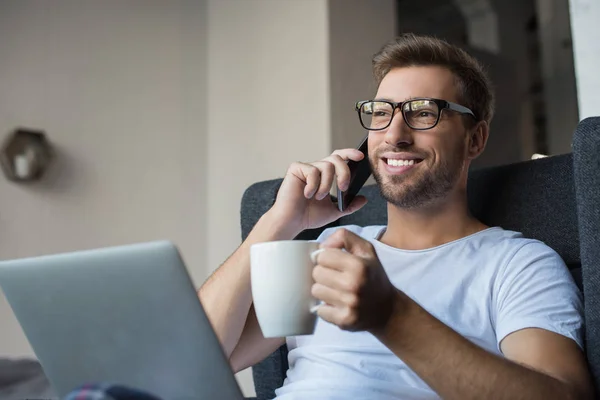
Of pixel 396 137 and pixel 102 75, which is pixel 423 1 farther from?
pixel 396 137

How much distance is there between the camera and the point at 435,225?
139cm

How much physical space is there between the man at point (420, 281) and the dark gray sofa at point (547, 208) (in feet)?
0.22

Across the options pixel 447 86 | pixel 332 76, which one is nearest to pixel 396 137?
pixel 447 86

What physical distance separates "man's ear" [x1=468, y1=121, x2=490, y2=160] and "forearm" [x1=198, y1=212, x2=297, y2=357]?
504 millimetres

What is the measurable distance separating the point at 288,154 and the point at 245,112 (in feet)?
1.21

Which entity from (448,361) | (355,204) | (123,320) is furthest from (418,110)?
(123,320)

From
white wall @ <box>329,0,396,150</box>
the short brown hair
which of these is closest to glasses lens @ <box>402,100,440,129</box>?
the short brown hair

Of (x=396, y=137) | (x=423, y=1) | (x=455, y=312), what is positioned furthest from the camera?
(x=423, y=1)

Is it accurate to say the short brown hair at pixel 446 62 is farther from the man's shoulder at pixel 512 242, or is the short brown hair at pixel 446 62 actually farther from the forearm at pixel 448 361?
the forearm at pixel 448 361

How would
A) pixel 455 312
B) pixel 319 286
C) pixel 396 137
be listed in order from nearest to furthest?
pixel 319 286 → pixel 455 312 → pixel 396 137

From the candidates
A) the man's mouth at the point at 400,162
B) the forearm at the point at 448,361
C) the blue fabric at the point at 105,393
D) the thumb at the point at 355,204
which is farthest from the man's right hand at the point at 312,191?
the blue fabric at the point at 105,393

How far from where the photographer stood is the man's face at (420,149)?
1.37 metres

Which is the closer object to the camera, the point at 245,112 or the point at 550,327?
the point at 550,327

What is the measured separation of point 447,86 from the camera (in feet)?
4.66
